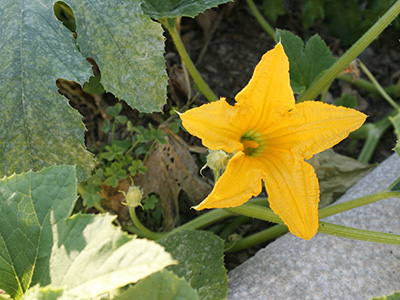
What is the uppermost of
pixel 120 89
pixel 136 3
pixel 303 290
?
pixel 136 3

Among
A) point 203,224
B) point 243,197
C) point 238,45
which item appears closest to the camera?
point 243,197

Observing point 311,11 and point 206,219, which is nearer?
point 206,219

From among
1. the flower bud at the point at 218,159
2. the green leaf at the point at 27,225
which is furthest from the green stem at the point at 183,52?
the green leaf at the point at 27,225

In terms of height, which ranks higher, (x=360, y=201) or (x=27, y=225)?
(x=27, y=225)

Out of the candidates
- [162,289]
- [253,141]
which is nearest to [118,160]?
[253,141]

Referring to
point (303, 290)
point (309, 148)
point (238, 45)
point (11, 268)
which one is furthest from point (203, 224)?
point (238, 45)

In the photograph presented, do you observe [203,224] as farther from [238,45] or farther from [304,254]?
[238,45]

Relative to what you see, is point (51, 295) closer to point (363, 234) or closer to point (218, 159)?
point (218, 159)

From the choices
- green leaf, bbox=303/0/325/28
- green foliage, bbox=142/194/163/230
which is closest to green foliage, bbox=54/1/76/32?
green foliage, bbox=142/194/163/230
